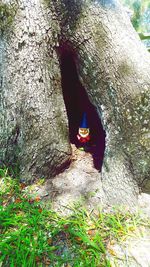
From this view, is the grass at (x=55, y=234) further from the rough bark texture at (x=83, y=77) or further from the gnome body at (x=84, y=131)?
the gnome body at (x=84, y=131)

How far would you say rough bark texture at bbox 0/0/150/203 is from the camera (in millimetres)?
2268

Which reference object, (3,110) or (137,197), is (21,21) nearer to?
(3,110)

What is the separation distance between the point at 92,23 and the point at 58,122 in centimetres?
110

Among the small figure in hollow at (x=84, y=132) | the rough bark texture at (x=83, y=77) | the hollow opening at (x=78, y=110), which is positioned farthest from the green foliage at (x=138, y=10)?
the rough bark texture at (x=83, y=77)

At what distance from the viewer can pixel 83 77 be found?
2.54m

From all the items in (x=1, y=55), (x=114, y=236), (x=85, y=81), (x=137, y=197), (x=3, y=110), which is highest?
(x=1, y=55)

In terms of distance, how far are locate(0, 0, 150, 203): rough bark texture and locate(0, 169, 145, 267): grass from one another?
0.30 meters

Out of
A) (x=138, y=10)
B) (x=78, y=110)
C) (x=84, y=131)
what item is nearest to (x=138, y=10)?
(x=138, y=10)

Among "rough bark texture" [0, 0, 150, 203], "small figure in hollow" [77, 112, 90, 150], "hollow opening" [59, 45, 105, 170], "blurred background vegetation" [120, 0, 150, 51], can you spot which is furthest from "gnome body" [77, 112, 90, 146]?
"blurred background vegetation" [120, 0, 150, 51]

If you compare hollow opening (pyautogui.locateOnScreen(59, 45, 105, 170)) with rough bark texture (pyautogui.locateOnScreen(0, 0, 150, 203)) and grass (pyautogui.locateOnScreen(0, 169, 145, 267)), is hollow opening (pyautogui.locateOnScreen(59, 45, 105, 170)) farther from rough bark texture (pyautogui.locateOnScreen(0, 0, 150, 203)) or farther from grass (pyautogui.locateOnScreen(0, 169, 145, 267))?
grass (pyautogui.locateOnScreen(0, 169, 145, 267))

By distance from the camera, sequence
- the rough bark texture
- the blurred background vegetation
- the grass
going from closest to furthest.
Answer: the grass → the rough bark texture → the blurred background vegetation

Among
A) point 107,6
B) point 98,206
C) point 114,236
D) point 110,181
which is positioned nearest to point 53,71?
point 107,6

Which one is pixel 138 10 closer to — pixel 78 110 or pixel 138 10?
pixel 138 10

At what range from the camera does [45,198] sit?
2.50 m
